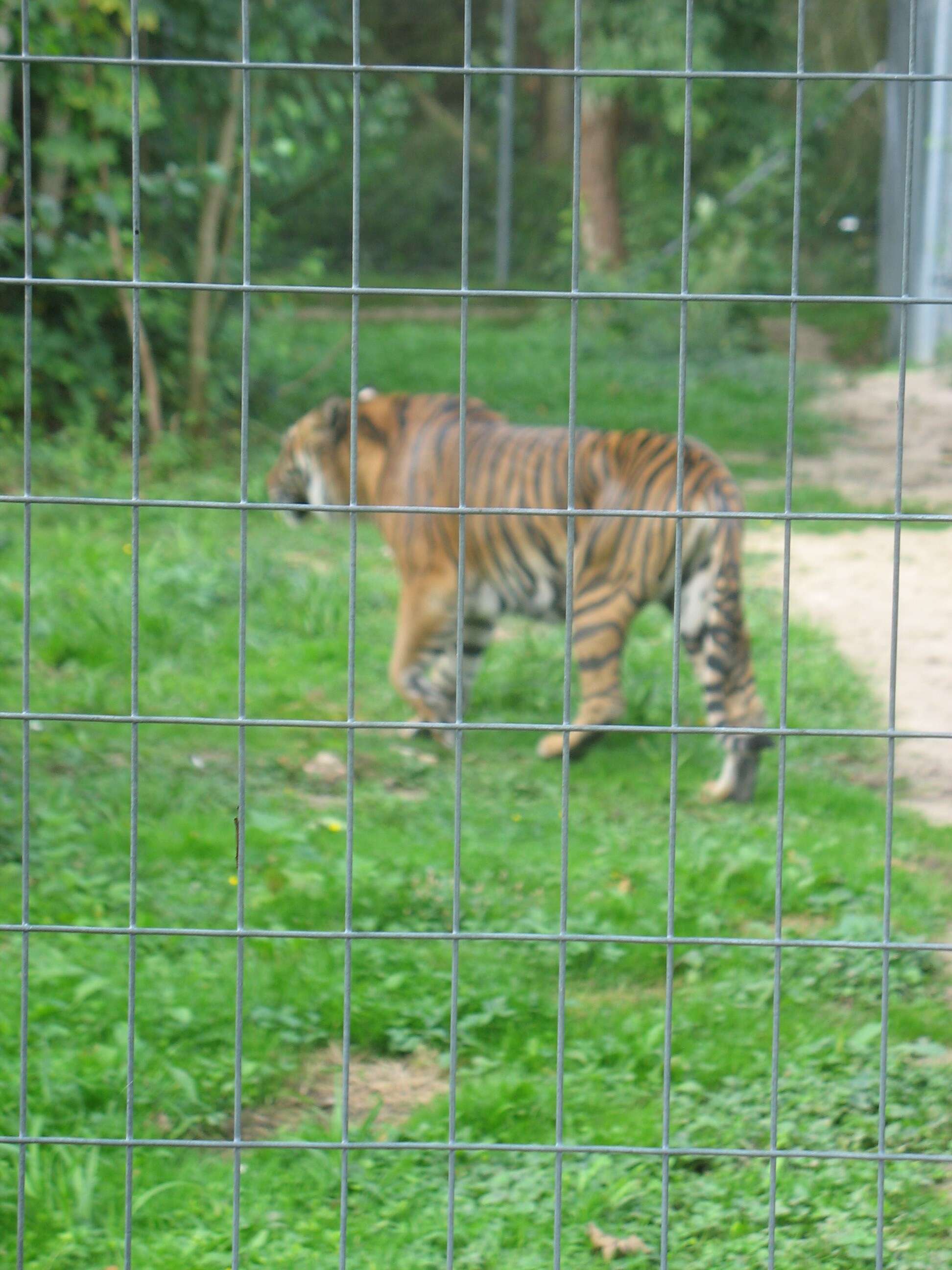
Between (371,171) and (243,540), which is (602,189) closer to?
(371,171)

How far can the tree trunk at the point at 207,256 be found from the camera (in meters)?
9.45

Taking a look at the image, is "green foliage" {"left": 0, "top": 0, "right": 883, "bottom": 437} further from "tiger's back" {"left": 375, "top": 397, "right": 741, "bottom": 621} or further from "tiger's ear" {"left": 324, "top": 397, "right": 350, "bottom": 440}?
"tiger's back" {"left": 375, "top": 397, "right": 741, "bottom": 621}

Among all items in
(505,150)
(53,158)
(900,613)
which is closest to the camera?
(900,613)

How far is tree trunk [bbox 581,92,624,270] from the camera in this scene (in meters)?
17.0

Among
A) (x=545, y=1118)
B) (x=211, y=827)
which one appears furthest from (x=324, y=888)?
(x=545, y=1118)

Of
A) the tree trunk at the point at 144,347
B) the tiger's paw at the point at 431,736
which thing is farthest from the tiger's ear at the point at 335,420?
the tree trunk at the point at 144,347

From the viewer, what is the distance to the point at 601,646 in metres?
5.27

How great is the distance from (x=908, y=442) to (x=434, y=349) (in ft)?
15.6

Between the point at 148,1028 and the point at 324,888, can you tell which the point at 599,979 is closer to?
the point at 324,888

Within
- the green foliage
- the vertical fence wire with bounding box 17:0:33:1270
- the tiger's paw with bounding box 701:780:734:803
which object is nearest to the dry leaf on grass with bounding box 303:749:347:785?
the tiger's paw with bounding box 701:780:734:803

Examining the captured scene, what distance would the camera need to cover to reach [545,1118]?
10.00ft

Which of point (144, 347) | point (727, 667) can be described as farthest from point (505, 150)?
point (727, 667)

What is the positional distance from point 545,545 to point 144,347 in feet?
16.5

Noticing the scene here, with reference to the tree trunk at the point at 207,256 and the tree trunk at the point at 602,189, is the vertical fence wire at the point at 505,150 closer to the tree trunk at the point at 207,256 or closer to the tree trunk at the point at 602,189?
the tree trunk at the point at 602,189
